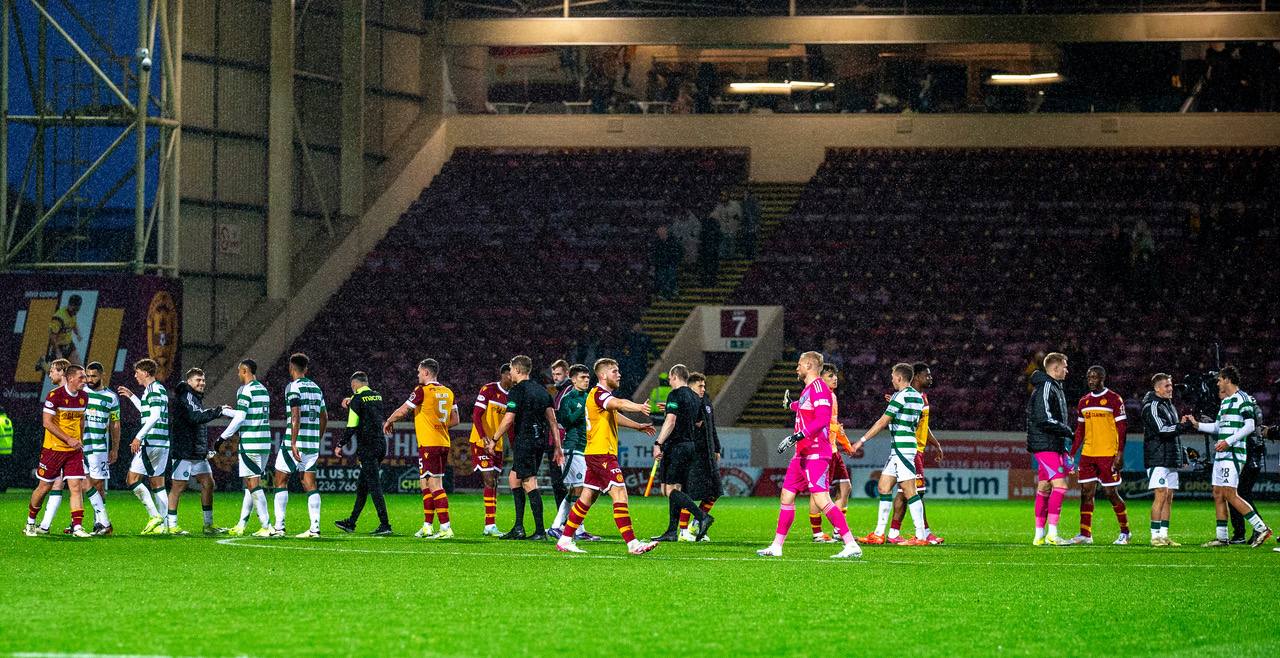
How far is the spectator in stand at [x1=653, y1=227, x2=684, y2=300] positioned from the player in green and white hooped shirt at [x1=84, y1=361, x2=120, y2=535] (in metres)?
18.3

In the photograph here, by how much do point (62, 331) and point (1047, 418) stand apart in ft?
65.9

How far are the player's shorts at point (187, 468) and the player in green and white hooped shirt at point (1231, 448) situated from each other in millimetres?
11305

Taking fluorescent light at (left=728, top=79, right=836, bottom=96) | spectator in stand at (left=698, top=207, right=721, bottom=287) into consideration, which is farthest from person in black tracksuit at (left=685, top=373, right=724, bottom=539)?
fluorescent light at (left=728, top=79, right=836, bottom=96)

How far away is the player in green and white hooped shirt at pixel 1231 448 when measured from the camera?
17.5 m

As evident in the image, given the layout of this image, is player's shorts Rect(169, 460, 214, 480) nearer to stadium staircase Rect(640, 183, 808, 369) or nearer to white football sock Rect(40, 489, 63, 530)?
white football sock Rect(40, 489, 63, 530)

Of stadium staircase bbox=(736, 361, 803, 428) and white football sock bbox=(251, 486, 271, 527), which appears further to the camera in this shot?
stadium staircase bbox=(736, 361, 803, 428)

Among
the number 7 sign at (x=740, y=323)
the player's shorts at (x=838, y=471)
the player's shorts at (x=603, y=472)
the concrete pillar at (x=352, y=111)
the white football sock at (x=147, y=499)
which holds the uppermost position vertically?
the concrete pillar at (x=352, y=111)

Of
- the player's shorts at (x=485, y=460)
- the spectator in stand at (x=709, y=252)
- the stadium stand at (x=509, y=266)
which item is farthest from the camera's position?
the spectator in stand at (x=709, y=252)

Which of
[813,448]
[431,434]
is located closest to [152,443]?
[431,434]

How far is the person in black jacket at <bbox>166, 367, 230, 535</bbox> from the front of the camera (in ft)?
58.3

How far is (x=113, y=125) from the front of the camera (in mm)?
30922

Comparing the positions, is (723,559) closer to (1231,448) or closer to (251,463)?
(251,463)

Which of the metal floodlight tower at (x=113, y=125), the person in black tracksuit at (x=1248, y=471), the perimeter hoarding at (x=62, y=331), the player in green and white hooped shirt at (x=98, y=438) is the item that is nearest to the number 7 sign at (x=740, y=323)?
the metal floodlight tower at (x=113, y=125)

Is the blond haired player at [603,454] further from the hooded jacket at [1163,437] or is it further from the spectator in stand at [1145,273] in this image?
the spectator in stand at [1145,273]
